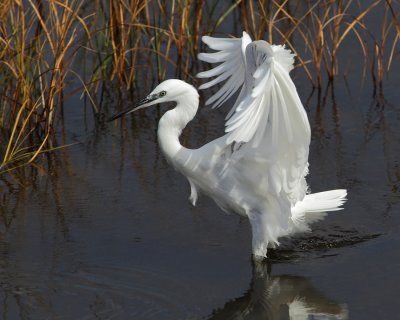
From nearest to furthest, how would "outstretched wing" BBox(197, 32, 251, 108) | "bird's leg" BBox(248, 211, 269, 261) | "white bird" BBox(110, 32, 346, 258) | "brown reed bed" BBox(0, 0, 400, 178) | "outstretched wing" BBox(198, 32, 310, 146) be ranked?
"outstretched wing" BBox(198, 32, 310, 146) → "white bird" BBox(110, 32, 346, 258) → "bird's leg" BBox(248, 211, 269, 261) → "outstretched wing" BBox(197, 32, 251, 108) → "brown reed bed" BBox(0, 0, 400, 178)

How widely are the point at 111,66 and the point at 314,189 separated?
2.25 m

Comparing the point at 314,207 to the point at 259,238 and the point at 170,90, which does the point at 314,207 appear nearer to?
the point at 259,238

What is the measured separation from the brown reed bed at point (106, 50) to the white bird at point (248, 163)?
3.39 feet

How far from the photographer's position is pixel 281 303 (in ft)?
15.1

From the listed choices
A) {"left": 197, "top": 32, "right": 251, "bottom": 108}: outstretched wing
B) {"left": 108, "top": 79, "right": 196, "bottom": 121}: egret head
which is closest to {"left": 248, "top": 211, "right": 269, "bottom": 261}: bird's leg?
{"left": 197, "top": 32, "right": 251, "bottom": 108}: outstretched wing

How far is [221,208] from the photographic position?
5297mm

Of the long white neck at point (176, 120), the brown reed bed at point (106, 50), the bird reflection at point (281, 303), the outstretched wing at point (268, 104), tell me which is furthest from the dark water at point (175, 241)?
the outstretched wing at point (268, 104)

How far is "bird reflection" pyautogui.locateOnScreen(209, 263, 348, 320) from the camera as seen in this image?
4.45 m

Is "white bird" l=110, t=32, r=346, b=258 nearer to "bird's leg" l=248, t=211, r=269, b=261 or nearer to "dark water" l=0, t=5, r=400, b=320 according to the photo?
"bird's leg" l=248, t=211, r=269, b=261

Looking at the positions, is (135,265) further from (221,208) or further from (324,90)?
(324,90)

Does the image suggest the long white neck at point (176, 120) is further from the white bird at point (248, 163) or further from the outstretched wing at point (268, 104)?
the outstretched wing at point (268, 104)

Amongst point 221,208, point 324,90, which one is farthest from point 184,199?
point 324,90

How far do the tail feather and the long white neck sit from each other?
2.44 ft

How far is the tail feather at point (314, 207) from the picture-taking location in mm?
5172
